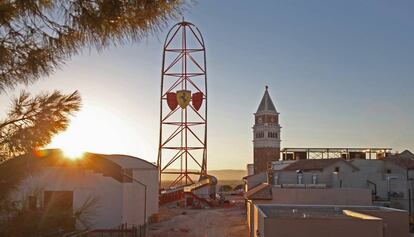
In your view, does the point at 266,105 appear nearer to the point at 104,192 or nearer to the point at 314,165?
the point at 314,165

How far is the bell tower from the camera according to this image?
78.6 m

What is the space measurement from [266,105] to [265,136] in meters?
5.90

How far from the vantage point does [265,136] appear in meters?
78.8

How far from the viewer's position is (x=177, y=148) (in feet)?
169

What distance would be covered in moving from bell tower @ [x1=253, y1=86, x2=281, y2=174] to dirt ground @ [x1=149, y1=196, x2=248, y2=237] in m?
37.3

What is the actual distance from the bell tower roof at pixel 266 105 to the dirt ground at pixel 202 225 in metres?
41.3

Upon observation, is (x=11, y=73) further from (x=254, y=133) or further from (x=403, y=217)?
(x=254, y=133)

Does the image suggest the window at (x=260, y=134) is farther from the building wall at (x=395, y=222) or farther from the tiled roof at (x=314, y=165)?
Answer: the building wall at (x=395, y=222)

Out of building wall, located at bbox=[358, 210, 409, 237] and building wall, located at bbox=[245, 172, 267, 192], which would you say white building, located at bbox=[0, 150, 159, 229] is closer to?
building wall, located at bbox=[358, 210, 409, 237]

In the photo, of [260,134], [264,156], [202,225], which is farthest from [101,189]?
[260,134]

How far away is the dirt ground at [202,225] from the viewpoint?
28516mm

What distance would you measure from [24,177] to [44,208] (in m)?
0.47

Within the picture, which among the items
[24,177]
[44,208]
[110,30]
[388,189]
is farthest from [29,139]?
[388,189]

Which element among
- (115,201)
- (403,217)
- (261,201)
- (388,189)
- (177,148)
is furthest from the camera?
(177,148)
